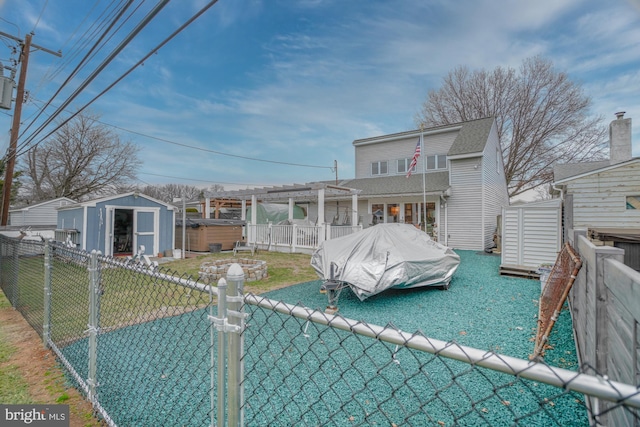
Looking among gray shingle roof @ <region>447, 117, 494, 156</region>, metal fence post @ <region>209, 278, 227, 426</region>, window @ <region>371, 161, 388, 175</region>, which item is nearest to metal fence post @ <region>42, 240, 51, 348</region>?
metal fence post @ <region>209, 278, 227, 426</region>

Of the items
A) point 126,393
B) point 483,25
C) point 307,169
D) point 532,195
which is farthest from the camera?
point 307,169

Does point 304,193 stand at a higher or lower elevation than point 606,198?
higher

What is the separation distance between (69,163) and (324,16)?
26044 mm

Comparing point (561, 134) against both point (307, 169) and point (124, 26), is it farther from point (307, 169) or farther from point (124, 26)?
point (124, 26)

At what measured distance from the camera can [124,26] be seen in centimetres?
469

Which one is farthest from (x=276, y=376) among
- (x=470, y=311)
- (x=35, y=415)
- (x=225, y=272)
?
(x=225, y=272)

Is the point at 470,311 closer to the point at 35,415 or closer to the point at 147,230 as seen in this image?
the point at 35,415

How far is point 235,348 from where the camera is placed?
1.41 meters

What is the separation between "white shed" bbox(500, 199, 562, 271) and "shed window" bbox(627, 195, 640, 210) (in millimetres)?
1476

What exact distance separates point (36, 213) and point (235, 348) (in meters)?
26.4

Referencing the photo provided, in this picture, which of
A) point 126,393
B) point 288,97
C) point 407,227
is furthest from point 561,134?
point 126,393

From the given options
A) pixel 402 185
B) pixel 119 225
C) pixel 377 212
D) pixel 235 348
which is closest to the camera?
pixel 235 348

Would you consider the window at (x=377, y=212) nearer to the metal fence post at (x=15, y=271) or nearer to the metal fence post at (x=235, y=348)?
the metal fence post at (x=15, y=271)

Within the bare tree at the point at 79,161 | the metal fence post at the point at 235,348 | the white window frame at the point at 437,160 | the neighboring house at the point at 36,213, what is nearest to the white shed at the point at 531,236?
the white window frame at the point at 437,160
